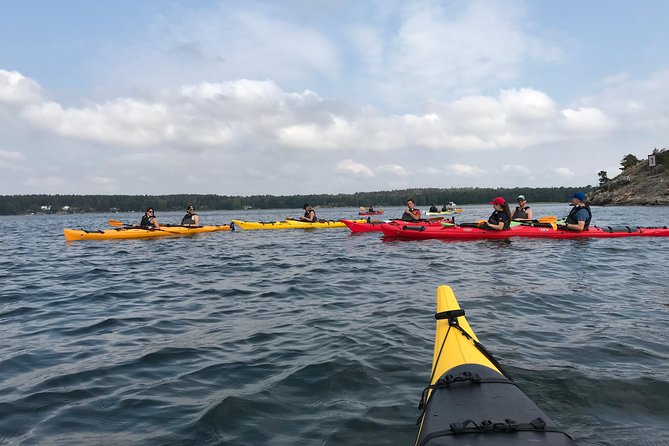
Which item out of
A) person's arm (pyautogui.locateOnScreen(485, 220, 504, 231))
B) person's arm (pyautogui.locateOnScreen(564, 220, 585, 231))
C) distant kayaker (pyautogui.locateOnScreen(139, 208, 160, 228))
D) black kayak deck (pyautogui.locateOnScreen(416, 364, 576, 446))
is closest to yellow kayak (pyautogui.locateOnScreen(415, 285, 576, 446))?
black kayak deck (pyautogui.locateOnScreen(416, 364, 576, 446))

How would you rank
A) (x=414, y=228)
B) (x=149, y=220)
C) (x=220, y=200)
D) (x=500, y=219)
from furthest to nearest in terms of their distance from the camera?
1. (x=220, y=200)
2. (x=149, y=220)
3. (x=414, y=228)
4. (x=500, y=219)

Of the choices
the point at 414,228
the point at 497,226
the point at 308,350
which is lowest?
the point at 308,350

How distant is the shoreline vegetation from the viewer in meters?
125

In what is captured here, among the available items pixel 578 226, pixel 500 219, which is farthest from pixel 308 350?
pixel 578 226

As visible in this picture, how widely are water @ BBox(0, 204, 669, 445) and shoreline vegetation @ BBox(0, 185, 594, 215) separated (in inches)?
4509

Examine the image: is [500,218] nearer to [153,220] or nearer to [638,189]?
[153,220]

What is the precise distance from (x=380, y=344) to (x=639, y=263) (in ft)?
30.9

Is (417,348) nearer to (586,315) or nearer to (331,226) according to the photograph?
(586,315)

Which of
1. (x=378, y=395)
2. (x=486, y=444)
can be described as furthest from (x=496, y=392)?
(x=378, y=395)

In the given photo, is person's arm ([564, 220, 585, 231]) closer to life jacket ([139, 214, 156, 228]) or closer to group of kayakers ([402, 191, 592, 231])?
group of kayakers ([402, 191, 592, 231])

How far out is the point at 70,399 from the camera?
395 cm

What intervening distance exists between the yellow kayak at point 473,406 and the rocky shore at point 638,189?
63128 mm

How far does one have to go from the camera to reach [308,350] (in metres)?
5.08

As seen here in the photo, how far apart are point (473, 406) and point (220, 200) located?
140 meters
